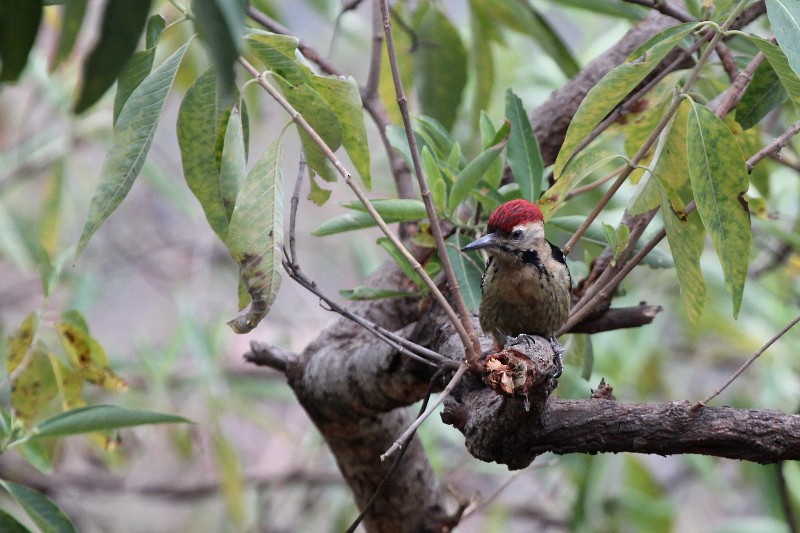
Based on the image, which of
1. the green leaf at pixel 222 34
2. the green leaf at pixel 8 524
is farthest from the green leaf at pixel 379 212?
the green leaf at pixel 222 34

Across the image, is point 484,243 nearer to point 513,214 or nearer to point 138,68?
point 513,214

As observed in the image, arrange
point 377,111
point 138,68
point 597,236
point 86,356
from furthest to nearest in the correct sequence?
point 377,111, point 86,356, point 597,236, point 138,68

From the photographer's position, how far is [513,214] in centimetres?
216

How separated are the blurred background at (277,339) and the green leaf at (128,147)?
866mm

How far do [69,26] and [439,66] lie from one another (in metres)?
2.09

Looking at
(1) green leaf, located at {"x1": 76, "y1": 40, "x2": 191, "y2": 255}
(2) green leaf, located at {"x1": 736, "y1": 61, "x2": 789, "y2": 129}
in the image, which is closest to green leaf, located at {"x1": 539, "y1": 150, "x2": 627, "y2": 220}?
(2) green leaf, located at {"x1": 736, "y1": 61, "x2": 789, "y2": 129}

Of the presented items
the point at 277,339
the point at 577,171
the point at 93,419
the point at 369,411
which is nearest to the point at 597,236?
the point at 577,171

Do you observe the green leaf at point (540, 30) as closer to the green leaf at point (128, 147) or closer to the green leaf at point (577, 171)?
the green leaf at point (577, 171)

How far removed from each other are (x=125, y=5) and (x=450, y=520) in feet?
6.69

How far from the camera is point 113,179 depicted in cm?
162

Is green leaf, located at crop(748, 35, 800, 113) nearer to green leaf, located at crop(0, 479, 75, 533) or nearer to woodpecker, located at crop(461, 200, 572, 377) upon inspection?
woodpecker, located at crop(461, 200, 572, 377)

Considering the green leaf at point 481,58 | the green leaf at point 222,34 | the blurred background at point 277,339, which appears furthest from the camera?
the blurred background at point 277,339

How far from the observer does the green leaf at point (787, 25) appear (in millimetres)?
1583

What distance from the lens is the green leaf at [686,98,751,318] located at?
170 cm
